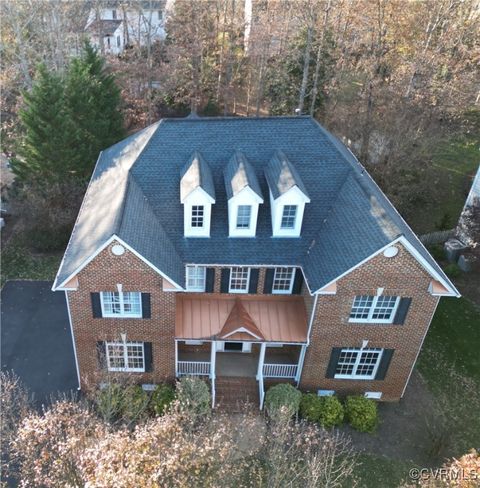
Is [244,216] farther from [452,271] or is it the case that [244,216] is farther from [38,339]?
[452,271]

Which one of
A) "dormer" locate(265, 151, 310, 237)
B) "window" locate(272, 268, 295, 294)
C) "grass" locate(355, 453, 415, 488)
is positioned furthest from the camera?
"window" locate(272, 268, 295, 294)

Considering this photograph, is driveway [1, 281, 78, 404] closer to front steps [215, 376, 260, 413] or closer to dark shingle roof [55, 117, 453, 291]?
dark shingle roof [55, 117, 453, 291]

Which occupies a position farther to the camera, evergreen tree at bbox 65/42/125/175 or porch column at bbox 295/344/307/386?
evergreen tree at bbox 65/42/125/175

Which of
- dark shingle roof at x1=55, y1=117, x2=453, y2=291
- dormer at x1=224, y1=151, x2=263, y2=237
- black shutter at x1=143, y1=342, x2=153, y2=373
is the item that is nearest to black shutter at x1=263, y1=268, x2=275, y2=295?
dark shingle roof at x1=55, y1=117, x2=453, y2=291

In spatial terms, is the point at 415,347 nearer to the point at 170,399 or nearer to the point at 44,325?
A: the point at 170,399

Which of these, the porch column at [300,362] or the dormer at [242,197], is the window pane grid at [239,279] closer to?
the dormer at [242,197]

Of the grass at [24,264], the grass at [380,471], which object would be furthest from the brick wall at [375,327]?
the grass at [24,264]
